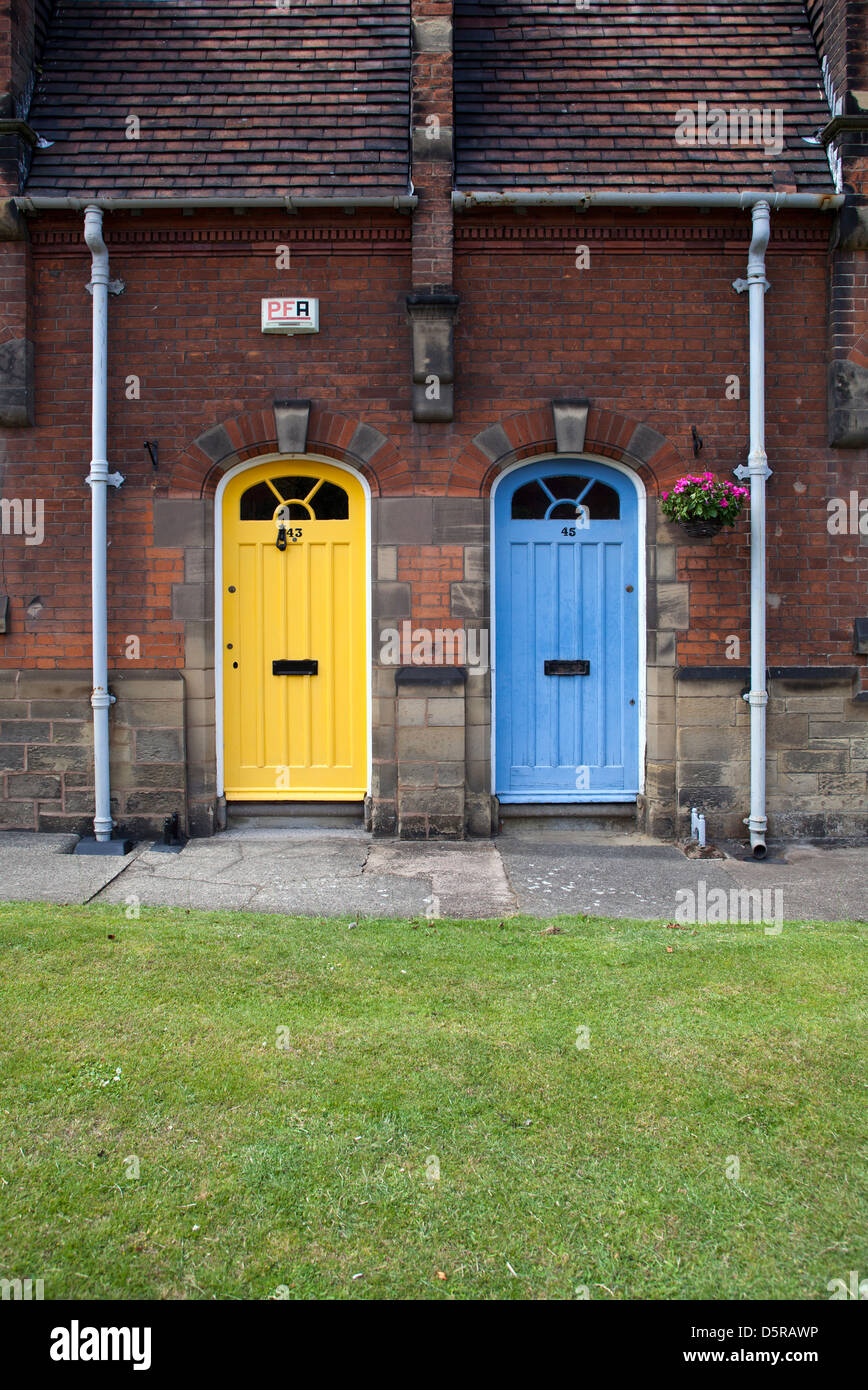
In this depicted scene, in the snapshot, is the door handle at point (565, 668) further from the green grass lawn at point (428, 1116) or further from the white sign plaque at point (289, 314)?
the white sign plaque at point (289, 314)

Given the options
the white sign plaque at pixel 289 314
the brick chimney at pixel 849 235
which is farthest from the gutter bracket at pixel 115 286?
the brick chimney at pixel 849 235

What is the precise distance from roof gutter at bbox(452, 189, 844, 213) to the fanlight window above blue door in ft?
6.68

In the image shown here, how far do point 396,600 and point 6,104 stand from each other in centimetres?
481

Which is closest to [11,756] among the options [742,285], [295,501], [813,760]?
[295,501]

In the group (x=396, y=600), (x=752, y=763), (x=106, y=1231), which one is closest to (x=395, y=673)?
(x=396, y=600)

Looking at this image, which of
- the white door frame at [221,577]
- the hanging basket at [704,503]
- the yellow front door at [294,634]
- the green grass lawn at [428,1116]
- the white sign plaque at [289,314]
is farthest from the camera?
the yellow front door at [294,634]

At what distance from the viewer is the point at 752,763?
24.6 feet

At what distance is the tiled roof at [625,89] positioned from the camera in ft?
24.9

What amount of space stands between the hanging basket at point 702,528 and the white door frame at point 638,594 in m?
0.42

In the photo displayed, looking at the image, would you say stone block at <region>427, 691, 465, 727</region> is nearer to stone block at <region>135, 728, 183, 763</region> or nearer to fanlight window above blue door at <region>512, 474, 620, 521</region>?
fanlight window above blue door at <region>512, 474, 620, 521</region>

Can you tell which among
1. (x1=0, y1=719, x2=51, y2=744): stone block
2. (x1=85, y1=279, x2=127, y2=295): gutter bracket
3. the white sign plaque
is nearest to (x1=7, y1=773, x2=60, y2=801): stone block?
(x1=0, y1=719, x2=51, y2=744): stone block

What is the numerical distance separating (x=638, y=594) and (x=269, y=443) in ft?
10.5

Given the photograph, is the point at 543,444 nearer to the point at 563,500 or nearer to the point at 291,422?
the point at 563,500

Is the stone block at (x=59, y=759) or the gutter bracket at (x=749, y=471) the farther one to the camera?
the stone block at (x=59, y=759)
